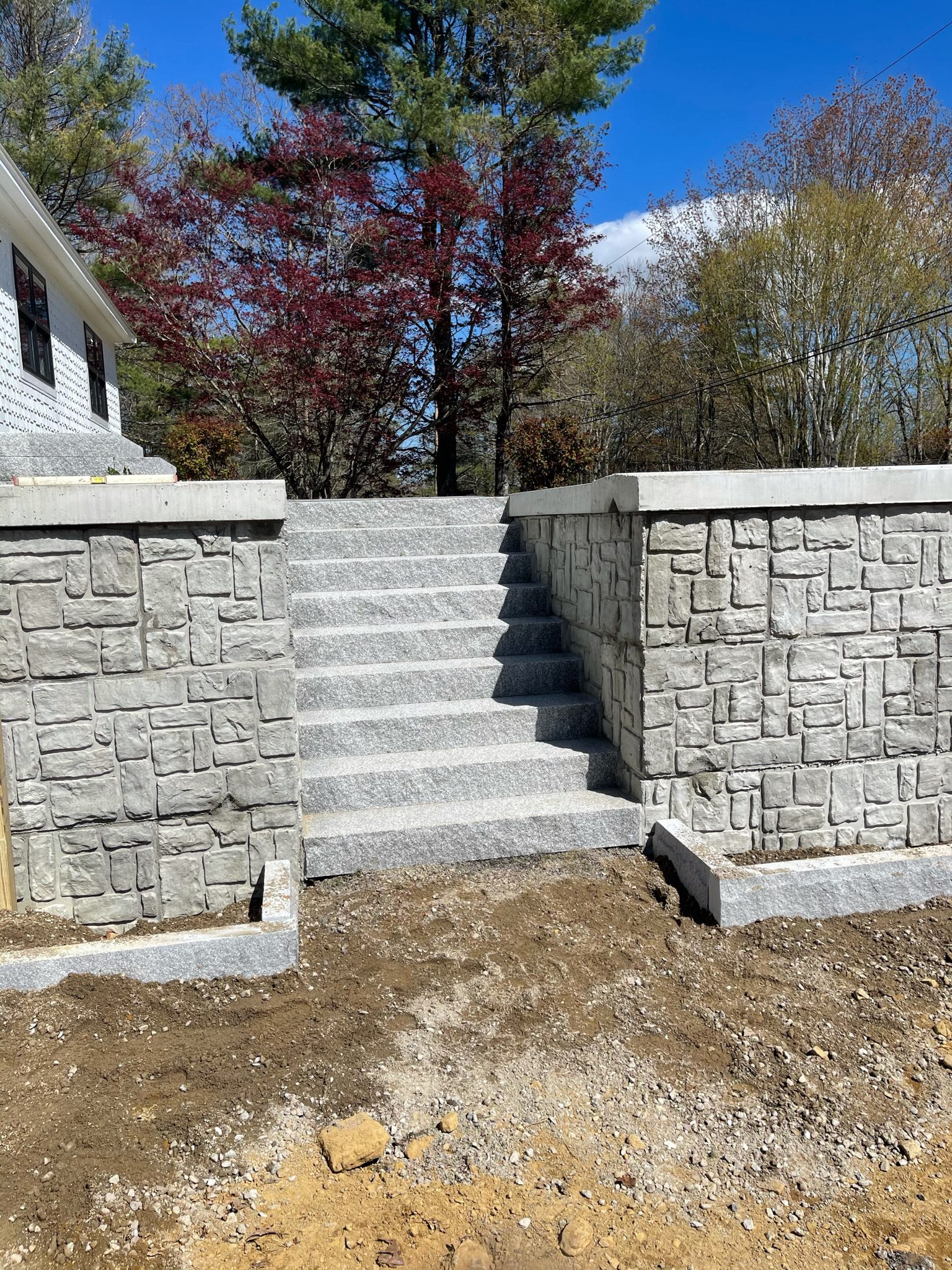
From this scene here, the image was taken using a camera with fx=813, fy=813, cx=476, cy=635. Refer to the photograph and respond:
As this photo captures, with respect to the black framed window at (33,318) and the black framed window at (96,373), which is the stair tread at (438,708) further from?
the black framed window at (96,373)

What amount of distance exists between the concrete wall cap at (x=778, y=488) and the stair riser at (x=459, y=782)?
4.24 feet

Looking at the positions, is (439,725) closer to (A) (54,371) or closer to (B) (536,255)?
(A) (54,371)

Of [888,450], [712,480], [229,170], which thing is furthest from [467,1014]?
[888,450]

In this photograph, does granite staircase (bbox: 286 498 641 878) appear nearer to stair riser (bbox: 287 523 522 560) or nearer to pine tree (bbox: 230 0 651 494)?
stair riser (bbox: 287 523 522 560)

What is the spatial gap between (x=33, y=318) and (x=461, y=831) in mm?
8273

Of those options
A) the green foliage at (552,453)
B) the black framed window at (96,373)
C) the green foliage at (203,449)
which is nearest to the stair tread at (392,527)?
the green foliage at (552,453)

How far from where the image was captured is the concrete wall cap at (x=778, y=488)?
3.57 meters

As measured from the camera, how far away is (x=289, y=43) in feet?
39.1

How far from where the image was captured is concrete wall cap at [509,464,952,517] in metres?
3.57

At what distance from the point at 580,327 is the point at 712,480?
29.6 ft

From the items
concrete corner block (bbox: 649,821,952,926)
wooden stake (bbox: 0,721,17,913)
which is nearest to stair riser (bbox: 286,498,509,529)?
wooden stake (bbox: 0,721,17,913)

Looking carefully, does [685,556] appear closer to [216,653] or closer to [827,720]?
[827,720]

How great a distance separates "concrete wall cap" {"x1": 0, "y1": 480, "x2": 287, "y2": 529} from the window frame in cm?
645

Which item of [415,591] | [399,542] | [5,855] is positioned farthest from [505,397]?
[5,855]
